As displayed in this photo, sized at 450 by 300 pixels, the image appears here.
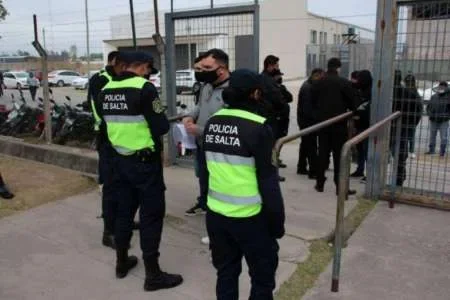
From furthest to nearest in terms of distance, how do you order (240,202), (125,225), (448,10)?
(448,10) → (125,225) → (240,202)

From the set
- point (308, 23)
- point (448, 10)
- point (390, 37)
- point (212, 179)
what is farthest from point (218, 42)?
point (308, 23)

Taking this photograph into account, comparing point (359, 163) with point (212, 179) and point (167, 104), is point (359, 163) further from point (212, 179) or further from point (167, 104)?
point (212, 179)

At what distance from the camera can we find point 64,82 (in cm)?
3953

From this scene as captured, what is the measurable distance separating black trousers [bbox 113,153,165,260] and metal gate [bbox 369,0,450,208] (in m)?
2.94

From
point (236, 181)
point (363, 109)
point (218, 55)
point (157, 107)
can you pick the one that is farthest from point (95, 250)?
point (363, 109)

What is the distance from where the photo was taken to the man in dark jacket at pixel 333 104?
18.6 feet

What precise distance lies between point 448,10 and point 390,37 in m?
0.61

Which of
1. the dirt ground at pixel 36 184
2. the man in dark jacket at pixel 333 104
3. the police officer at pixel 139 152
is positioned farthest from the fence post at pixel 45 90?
the police officer at pixel 139 152

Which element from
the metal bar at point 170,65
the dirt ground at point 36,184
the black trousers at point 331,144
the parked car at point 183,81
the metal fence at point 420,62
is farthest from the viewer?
the parked car at point 183,81

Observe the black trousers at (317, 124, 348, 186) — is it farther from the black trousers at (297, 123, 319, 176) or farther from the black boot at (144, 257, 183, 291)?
the black boot at (144, 257, 183, 291)

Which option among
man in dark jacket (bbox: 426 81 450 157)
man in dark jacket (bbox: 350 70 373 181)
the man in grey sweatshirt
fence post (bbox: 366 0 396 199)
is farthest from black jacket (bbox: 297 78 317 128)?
the man in grey sweatshirt

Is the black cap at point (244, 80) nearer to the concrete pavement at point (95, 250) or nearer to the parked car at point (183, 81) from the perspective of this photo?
the concrete pavement at point (95, 250)

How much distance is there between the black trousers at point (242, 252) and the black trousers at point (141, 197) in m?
0.78

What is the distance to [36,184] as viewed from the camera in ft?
20.8
